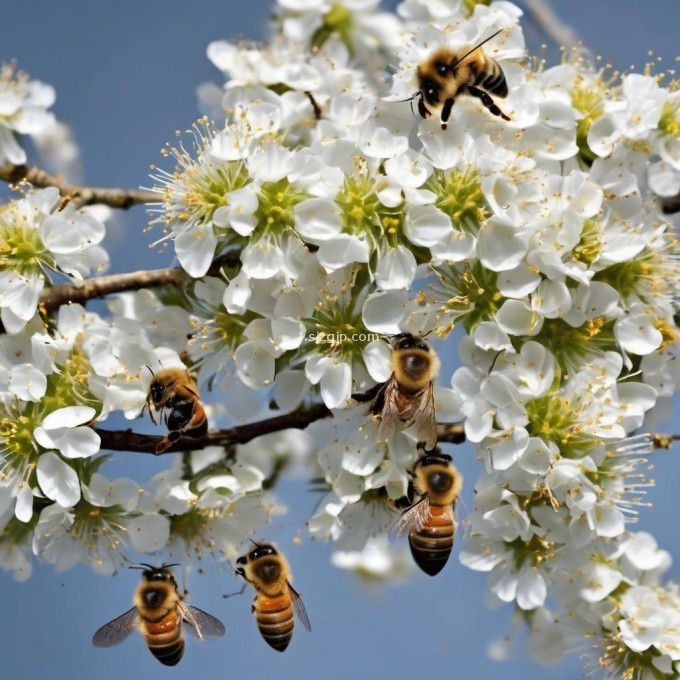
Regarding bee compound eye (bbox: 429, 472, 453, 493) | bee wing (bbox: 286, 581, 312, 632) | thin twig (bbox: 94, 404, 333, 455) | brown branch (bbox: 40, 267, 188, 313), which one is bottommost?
bee wing (bbox: 286, 581, 312, 632)

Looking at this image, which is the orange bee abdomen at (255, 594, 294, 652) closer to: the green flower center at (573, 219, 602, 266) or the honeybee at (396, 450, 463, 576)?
the honeybee at (396, 450, 463, 576)

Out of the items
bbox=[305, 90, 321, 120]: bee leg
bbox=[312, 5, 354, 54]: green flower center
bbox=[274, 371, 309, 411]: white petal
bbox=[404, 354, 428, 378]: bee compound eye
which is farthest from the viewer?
bbox=[312, 5, 354, 54]: green flower center

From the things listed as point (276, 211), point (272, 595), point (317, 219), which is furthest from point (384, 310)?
point (272, 595)

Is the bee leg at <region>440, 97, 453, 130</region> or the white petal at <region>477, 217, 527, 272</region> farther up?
the bee leg at <region>440, 97, 453, 130</region>

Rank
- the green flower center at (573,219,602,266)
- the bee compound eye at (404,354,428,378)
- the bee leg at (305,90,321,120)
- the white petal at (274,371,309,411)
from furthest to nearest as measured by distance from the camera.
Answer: the bee leg at (305,90,321,120)
the white petal at (274,371,309,411)
the green flower center at (573,219,602,266)
the bee compound eye at (404,354,428,378)

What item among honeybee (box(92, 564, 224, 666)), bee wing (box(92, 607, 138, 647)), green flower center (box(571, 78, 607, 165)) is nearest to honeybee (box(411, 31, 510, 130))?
green flower center (box(571, 78, 607, 165))

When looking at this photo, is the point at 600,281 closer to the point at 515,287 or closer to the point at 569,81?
A: the point at 515,287

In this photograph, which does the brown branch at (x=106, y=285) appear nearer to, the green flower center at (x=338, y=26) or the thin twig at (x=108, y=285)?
the thin twig at (x=108, y=285)

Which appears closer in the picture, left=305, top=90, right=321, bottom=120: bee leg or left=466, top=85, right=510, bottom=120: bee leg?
left=466, top=85, right=510, bottom=120: bee leg
